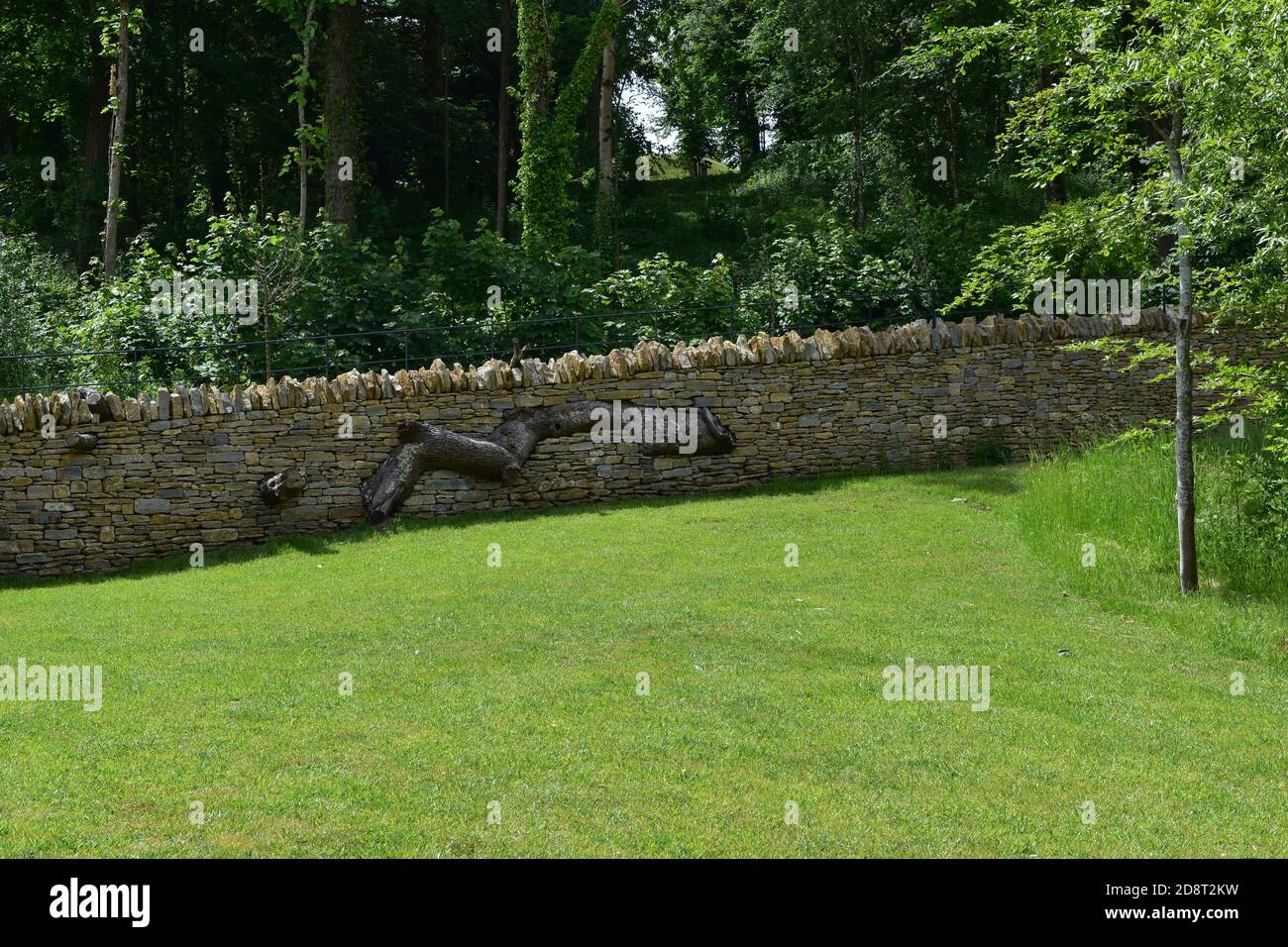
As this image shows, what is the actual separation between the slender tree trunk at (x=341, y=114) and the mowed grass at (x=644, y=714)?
47.0 feet

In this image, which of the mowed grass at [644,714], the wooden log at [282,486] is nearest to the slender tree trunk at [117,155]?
the wooden log at [282,486]

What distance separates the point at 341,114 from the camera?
25516 mm

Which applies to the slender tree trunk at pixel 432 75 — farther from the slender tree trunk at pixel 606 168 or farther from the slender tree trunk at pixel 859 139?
the slender tree trunk at pixel 859 139

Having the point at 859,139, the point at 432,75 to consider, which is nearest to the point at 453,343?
the point at 859,139

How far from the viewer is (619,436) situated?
1658cm

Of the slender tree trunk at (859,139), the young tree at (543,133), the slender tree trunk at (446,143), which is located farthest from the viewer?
the slender tree trunk at (446,143)

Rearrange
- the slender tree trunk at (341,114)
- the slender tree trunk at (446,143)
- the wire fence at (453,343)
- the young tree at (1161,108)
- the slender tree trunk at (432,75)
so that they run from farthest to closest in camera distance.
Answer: the slender tree trunk at (432,75)
the slender tree trunk at (446,143)
the slender tree trunk at (341,114)
the wire fence at (453,343)
the young tree at (1161,108)

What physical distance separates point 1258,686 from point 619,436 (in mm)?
9484

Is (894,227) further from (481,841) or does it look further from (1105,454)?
(481,841)

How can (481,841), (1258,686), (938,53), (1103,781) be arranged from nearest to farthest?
1. (481,841)
2. (1103,781)
3. (1258,686)
4. (938,53)

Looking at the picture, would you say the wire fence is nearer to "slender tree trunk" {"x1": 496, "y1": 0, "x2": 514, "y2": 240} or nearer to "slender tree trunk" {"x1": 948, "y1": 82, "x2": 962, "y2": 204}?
"slender tree trunk" {"x1": 948, "y1": 82, "x2": 962, "y2": 204}

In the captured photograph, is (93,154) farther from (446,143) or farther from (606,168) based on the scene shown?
(606,168)

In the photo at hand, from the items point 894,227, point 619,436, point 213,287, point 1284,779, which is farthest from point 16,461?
point 894,227

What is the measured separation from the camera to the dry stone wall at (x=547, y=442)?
14.7 meters
